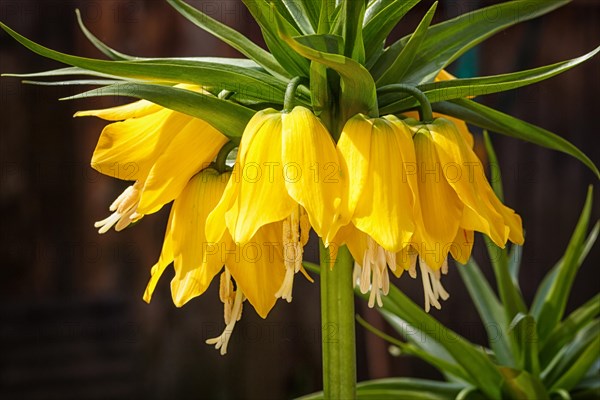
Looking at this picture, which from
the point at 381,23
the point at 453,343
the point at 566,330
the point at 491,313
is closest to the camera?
the point at 381,23

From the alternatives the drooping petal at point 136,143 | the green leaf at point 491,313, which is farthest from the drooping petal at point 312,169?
the green leaf at point 491,313

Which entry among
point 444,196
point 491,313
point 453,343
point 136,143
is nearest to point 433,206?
point 444,196

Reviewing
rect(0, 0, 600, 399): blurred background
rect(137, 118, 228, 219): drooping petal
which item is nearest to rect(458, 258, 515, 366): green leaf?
rect(137, 118, 228, 219): drooping petal

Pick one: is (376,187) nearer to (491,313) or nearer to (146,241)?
(491,313)

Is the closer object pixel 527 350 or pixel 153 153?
pixel 153 153

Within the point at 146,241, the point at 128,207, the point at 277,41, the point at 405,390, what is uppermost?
the point at 146,241

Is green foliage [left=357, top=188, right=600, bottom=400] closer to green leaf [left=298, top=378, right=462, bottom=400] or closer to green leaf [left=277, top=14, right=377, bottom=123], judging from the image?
green leaf [left=298, top=378, right=462, bottom=400]

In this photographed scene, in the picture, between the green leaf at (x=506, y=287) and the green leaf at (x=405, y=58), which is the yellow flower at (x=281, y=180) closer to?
the green leaf at (x=405, y=58)

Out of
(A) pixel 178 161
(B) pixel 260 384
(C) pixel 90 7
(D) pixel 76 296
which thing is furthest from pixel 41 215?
(A) pixel 178 161
